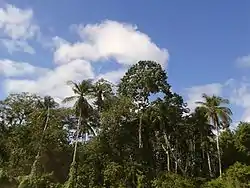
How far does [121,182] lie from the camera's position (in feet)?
141

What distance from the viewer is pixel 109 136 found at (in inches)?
1816

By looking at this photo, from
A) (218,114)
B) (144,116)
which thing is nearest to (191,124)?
(218,114)

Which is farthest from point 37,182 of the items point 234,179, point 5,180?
point 234,179

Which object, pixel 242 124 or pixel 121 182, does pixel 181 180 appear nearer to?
pixel 121 182

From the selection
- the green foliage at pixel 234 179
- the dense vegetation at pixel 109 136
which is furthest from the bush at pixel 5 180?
the green foliage at pixel 234 179

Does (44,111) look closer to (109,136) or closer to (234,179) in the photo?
(109,136)

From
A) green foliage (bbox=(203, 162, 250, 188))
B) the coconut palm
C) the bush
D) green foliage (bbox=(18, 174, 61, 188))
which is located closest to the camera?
green foliage (bbox=(18, 174, 61, 188))

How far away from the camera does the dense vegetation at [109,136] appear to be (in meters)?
43.0

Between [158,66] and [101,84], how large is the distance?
28.1 feet

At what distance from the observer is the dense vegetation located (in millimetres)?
43000

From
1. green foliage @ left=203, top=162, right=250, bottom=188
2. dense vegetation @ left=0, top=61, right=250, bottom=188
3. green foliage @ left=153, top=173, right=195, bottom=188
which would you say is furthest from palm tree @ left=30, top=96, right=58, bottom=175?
green foliage @ left=203, top=162, right=250, bottom=188

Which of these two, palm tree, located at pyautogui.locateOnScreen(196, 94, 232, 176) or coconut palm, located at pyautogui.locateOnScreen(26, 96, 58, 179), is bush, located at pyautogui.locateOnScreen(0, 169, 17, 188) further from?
palm tree, located at pyautogui.locateOnScreen(196, 94, 232, 176)

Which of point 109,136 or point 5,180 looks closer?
point 5,180

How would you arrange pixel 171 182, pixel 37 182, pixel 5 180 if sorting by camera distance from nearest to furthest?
pixel 37 182 → pixel 5 180 → pixel 171 182
